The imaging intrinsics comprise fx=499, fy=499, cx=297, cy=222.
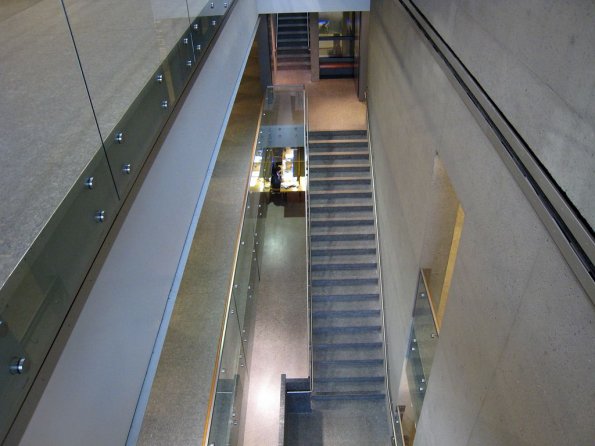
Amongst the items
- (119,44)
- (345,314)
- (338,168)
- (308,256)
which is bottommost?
(119,44)

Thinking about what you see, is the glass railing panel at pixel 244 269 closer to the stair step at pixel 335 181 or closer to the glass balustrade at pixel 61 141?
the stair step at pixel 335 181

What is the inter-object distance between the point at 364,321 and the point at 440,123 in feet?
18.1

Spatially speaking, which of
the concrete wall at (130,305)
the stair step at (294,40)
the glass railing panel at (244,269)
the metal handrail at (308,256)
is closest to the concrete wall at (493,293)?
the concrete wall at (130,305)

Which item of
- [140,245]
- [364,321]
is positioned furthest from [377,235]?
[140,245]

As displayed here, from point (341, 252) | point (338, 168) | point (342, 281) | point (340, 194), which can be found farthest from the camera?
point (338, 168)

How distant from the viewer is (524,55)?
2.47m

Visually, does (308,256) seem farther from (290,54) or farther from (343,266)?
(290,54)

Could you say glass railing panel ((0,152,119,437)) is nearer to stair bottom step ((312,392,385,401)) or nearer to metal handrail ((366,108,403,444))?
metal handrail ((366,108,403,444))

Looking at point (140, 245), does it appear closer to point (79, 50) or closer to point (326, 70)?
point (79, 50)

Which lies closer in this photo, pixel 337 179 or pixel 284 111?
pixel 337 179

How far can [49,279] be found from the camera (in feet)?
6.03

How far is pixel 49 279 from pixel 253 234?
725 centimetres

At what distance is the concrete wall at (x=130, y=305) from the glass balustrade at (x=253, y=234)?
255 cm

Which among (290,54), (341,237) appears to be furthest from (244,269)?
(290,54)
